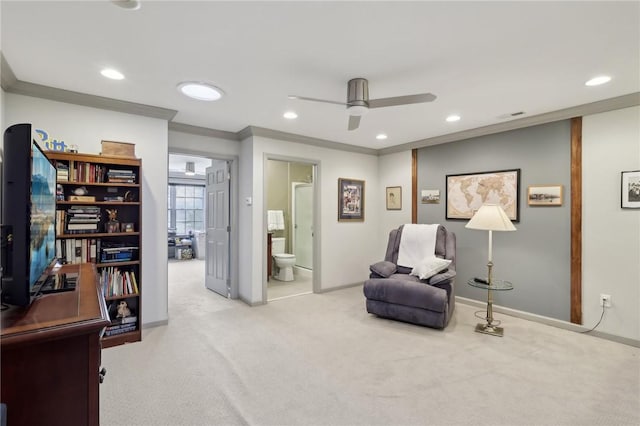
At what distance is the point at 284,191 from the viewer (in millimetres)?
6398

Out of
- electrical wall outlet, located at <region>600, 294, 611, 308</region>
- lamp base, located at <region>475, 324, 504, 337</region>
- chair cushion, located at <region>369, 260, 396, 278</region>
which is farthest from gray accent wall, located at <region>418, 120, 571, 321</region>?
chair cushion, located at <region>369, 260, 396, 278</region>

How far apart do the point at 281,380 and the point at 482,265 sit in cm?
305

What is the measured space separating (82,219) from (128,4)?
2.00 metres

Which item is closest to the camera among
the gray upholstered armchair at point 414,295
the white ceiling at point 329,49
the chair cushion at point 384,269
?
the white ceiling at point 329,49

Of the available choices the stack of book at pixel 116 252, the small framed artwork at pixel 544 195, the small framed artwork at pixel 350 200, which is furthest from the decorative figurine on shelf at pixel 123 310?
the small framed artwork at pixel 544 195

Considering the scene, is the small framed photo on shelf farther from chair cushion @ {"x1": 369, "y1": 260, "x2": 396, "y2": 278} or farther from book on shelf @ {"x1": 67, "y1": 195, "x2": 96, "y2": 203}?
chair cushion @ {"x1": 369, "y1": 260, "x2": 396, "y2": 278}

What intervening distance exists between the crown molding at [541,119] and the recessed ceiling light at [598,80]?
0.56 m

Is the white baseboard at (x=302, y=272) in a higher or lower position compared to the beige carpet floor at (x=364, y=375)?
higher

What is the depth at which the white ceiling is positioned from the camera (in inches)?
68.7

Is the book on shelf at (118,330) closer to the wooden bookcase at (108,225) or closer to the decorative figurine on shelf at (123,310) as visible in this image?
the wooden bookcase at (108,225)

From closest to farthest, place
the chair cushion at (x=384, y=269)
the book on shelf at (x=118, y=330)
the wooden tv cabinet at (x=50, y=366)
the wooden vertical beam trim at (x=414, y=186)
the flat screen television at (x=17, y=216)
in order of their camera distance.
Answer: the wooden tv cabinet at (x=50, y=366), the flat screen television at (x=17, y=216), the book on shelf at (x=118, y=330), the chair cushion at (x=384, y=269), the wooden vertical beam trim at (x=414, y=186)

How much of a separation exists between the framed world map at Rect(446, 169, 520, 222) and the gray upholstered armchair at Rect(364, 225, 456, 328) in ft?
2.19

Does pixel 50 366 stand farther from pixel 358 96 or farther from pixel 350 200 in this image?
pixel 350 200

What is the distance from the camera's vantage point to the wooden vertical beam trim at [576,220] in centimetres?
329
